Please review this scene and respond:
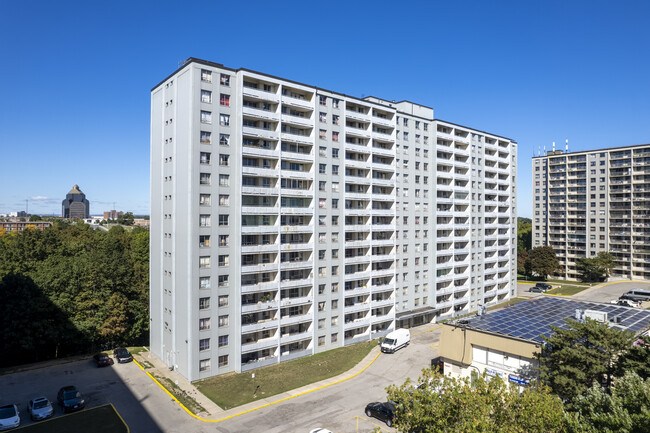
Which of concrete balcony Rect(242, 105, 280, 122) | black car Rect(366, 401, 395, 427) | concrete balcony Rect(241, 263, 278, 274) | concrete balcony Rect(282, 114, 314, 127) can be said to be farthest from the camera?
concrete balcony Rect(282, 114, 314, 127)

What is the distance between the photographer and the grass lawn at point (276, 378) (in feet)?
131

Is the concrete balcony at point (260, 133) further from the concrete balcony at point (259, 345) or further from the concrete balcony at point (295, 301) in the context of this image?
the concrete balcony at point (259, 345)

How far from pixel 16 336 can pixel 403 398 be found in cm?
5240

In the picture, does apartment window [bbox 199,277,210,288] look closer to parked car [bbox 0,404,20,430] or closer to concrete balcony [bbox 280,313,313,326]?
concrete balcony [bbox 280,313,313,326]

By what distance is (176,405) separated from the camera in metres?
38.0

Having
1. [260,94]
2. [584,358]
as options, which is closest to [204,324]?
[260,94]

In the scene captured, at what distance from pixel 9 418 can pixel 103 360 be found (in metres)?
14.7

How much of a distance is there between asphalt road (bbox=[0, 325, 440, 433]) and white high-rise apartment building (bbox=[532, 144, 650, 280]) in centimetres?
8729

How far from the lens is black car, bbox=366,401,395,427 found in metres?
34.3

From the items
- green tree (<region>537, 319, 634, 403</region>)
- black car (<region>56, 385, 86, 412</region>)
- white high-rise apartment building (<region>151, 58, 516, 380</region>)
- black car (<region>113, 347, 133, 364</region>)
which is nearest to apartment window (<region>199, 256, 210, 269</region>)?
white high-rise apartment building (<region>151, 58, 516, 380</region>)

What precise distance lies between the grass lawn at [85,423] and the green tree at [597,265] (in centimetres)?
11192

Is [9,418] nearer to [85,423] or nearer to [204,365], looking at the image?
[85,423]

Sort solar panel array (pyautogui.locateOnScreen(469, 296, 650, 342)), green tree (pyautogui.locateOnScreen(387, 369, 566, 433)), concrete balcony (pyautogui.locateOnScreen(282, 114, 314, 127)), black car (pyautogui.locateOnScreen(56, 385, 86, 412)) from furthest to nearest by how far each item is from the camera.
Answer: concrete balcony (pyautogui.locateOnScreen(282, 114, 314, 127))
solar panel array (pyautogui.locateOnScreen(469, 296, 650, 342))
black car (pyautogui.locateOnScreen(56, 385, 86, 412))
green tree (pyautogui.locateOnScreen(387, 369, 566, 433))

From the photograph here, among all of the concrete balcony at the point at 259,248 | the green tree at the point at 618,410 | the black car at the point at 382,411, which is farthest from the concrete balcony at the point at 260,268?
the green tree at the point at 618,410
